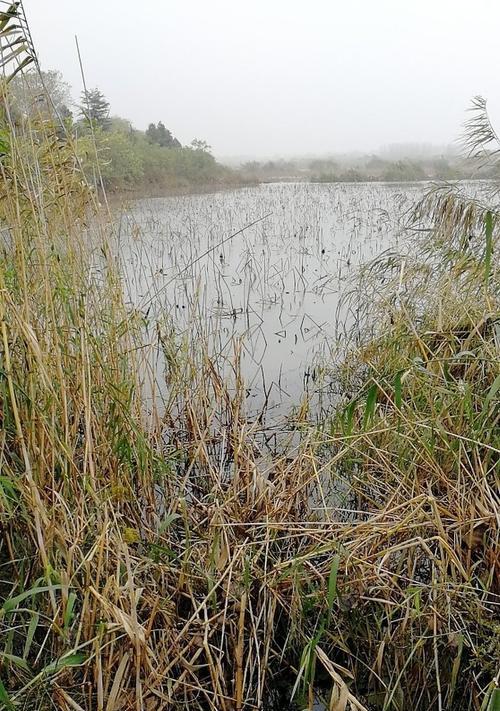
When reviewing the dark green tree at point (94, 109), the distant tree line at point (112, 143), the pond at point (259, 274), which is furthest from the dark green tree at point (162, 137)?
the dark green tree at point (94, 109)

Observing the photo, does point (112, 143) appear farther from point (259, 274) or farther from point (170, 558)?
point (170, 558)

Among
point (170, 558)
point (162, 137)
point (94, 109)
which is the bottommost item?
point (170, 558)

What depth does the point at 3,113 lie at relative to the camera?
5.09 feet

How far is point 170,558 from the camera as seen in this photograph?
5.49 feet

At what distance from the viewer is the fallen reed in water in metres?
1.25

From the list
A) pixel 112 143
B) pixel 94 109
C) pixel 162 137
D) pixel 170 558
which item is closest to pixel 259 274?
pixel 112 143

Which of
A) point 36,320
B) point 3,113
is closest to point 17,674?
point 36,320

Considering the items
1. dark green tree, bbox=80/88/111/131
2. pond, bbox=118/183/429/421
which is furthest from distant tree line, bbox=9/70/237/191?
pond, bbox=118/183/429/421

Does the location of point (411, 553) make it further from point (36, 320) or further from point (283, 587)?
point (36, 320)

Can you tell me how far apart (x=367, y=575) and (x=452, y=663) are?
11.8 inches

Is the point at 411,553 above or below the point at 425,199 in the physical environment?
below

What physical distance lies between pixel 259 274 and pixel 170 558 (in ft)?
15.2

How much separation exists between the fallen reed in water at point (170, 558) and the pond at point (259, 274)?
29.7 inches

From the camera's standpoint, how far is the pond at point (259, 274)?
11.6ft
